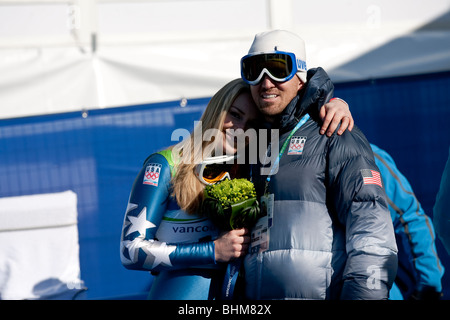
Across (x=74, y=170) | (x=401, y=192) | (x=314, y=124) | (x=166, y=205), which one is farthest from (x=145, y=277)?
(x=314, y=124)

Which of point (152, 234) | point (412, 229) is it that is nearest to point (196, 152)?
point (152, 234)

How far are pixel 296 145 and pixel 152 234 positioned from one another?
2.57 ft

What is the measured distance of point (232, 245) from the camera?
95.4 inches

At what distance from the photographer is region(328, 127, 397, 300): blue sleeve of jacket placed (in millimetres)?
2070

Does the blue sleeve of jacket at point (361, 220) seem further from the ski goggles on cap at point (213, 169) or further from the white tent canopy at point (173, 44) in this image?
the white tent canopy at point (173, 44)

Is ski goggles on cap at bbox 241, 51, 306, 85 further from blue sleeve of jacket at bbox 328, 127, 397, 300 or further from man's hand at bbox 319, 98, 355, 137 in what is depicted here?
blue sleeve of jacket at bbox 328, 127, 397, 300

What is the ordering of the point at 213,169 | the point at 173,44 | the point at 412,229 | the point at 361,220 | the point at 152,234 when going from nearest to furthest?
the point at 361,220
the point at 152,234
the point at 213,169
the point at 412,229
the point at 173,44

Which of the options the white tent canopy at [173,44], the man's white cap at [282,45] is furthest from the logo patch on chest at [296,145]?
the white tent canopy at [173,44]

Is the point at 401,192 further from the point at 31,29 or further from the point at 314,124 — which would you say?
the point at 31,29

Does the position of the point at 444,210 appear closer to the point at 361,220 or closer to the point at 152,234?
the point at 361,220

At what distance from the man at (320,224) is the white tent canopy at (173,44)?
6.04 ft

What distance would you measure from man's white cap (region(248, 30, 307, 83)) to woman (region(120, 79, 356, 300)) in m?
0.26

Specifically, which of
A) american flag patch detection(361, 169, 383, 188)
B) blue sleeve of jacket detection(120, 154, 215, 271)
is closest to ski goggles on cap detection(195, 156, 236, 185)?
blue sleeve of jacket detection(120, 154, 215, 271)

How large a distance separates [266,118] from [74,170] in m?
1.90
